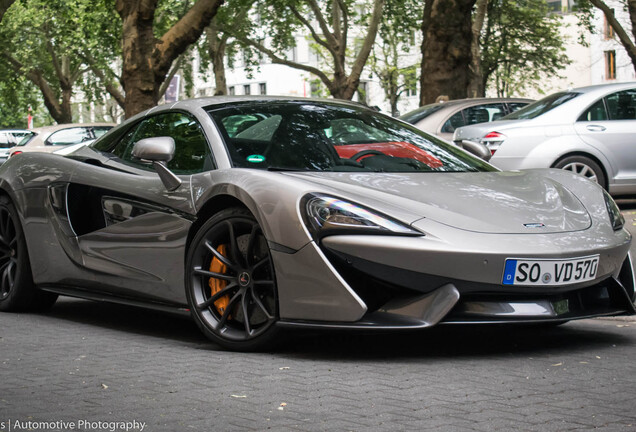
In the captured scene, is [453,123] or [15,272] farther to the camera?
[453,123]

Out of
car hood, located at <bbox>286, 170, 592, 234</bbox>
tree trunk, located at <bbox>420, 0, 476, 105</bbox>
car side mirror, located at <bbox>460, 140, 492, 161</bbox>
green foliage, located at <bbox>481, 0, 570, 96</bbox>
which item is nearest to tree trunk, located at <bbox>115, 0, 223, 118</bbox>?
tree trunk, located at <bbox>420, 0, 476, 105</bbox>

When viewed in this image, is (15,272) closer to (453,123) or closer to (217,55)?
(453,123)

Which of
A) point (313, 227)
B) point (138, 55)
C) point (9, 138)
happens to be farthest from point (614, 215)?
point (9, 138)

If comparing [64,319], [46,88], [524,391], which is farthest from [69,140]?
[46,88]

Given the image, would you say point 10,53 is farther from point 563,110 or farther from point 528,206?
point 528,206

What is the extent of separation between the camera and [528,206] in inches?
194

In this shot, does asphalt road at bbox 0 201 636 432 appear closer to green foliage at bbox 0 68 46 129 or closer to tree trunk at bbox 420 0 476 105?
tree trunk at bbox 420 0 476 105

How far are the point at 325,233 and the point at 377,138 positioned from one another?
1.37m

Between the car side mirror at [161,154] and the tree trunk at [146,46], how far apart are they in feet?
41.2

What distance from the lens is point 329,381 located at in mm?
4270

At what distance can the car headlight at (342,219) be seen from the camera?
14.8 feet

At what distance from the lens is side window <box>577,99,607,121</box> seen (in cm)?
1224

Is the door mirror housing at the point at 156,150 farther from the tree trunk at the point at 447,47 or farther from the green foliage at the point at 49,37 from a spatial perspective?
the green foliage at the point at 49,37

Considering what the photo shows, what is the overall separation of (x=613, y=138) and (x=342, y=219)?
8.29 m
